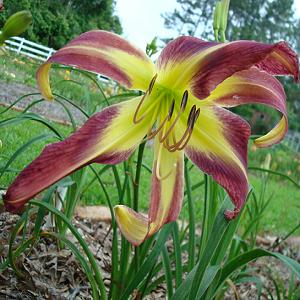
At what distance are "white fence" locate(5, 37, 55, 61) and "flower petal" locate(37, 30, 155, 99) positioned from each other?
383 mm

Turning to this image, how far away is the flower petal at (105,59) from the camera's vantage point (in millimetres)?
445

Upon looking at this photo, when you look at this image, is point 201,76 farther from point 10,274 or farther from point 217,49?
point 10,274

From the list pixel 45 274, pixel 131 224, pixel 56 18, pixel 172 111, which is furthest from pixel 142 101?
pixel 45 274

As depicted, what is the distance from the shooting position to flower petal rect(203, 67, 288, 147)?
1.66 ft

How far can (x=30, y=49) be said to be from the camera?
958mm

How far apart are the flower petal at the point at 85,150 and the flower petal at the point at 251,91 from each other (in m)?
0.10

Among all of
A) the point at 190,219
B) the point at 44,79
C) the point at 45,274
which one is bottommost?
the point at 45,274

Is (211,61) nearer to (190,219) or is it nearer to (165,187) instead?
(165,187)

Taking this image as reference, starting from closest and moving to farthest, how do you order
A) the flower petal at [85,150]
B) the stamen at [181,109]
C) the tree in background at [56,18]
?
the flower petal at [85,150]
the stamen at [181,109]
the tree in background at [56,18]

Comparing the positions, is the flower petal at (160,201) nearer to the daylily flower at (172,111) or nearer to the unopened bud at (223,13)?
the daylily flower at (172,111)

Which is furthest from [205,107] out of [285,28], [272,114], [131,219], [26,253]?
[285,28]

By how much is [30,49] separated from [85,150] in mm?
608

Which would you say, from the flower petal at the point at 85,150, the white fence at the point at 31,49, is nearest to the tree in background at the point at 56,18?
the white fence at the point at 31,49

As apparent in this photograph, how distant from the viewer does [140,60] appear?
0.51 m
